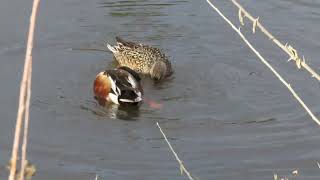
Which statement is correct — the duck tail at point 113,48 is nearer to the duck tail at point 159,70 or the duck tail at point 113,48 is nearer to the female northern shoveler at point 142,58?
the female northern shoveler at point 142,58

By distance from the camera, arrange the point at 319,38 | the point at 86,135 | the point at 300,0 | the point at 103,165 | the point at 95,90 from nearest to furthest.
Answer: the point at 103,165, the point at 86,135, the point at 95,90, the point at 319,38, the point at 300,0

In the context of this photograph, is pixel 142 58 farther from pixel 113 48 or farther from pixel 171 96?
pixel 171 96

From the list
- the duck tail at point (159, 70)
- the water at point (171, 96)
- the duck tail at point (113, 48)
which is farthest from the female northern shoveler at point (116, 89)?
the duck tail at point (113, 48)

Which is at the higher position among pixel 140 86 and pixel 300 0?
pixel 300 0

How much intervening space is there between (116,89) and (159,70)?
766 millimetres

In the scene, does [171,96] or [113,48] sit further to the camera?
[113,48]

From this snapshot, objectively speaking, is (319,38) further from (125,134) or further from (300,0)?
(125,134)

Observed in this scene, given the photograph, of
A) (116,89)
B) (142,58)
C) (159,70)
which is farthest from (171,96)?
(142,58)

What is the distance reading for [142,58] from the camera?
29.5 ft

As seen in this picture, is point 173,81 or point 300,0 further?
point 300,0

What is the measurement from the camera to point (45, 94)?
25.0ft

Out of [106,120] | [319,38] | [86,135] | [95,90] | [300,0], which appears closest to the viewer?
[86,135]

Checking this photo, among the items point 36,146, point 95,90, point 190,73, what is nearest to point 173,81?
point 190,73

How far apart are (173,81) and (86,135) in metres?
1.92
